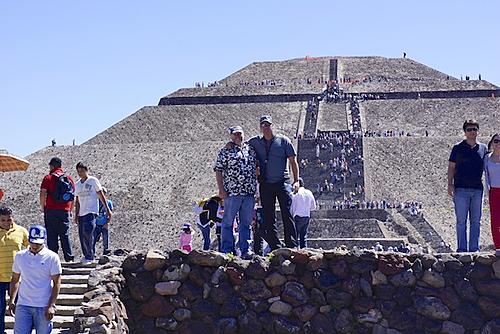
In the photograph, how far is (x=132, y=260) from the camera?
1107cm

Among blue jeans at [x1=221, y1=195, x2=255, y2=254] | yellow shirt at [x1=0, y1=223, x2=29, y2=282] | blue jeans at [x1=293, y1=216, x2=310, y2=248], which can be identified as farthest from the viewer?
blue jeans at [x1=293, y1=216, x2=310, y2=248]

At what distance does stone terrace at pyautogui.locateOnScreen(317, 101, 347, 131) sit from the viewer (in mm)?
66438

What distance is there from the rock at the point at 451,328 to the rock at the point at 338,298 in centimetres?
123

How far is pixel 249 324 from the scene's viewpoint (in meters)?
10.8

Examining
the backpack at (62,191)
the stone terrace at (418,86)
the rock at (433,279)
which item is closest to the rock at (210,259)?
the rock at (433,279)

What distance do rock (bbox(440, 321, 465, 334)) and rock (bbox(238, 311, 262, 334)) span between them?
236 cm

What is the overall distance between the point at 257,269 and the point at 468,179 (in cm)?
334

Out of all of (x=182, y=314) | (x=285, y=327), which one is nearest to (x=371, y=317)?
(x=285, y=327)

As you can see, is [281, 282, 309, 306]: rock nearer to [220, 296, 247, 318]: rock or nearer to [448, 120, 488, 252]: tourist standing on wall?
[220, 296, 247, 318]: rock

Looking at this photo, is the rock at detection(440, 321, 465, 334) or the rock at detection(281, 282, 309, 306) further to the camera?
the rock at detection(281, 282, 309, 306)

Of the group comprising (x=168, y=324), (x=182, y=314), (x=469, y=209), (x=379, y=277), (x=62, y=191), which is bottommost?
(x=168, y=324)

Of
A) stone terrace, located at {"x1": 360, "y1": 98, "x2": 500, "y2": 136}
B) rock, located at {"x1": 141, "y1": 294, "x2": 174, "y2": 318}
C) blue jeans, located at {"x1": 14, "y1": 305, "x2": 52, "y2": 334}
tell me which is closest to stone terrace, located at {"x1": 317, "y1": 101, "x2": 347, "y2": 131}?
stone terrace, located at {"x1": 360, "y1": 98, "x2": 500, "y2": 136}

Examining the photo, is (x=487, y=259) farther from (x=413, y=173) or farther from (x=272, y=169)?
(x=413, y=173)

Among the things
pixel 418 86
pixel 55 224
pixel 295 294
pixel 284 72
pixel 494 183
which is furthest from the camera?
pixel 284 72
